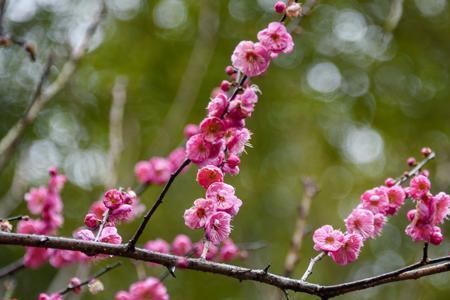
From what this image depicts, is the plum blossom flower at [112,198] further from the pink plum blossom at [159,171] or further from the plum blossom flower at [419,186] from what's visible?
the pink plum blossom at [159,171]

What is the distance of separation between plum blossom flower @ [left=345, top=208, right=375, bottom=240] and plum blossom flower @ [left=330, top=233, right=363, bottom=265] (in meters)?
0.08

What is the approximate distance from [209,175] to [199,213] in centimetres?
11

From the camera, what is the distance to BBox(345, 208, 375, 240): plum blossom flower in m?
1.48

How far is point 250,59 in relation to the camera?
135cm

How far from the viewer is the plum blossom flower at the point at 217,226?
1.33 m

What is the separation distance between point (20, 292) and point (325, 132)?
4124 millimetres

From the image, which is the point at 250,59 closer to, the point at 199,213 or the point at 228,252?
the point at 199,213

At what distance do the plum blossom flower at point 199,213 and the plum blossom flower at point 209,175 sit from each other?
0.05 m

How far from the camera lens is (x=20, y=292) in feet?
20.2

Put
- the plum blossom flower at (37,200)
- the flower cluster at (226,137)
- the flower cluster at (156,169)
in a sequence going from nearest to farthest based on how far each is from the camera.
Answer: the flower cluster at (226,137), the plum blossom flower at (37,200), the flower cluster at (156,169)

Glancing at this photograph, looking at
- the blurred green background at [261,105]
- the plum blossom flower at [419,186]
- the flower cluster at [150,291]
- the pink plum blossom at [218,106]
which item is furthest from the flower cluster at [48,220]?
the blurred green background at [261,105]

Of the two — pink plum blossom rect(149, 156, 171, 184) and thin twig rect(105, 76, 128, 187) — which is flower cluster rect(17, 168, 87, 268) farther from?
pink plum blossom rect(149, 156, 171, 184)

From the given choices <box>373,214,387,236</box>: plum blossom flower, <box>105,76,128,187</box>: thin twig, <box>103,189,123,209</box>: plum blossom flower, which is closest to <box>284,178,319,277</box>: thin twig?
<box>373,214,387,236</box>: plum blossom flower

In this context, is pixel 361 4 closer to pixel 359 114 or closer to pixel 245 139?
pixel 359 114
